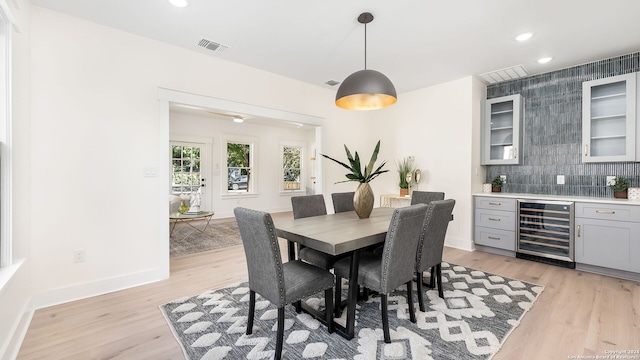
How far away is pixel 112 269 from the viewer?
2797mm

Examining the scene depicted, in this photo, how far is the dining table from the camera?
1.78 metres

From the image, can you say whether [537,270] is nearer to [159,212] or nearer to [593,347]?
[593,347]

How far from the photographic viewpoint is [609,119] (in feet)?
11.5

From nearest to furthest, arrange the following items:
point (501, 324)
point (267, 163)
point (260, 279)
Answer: point (260, 279)
point (501, 324)
point (267, 163)

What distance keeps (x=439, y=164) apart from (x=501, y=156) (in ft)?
2.90

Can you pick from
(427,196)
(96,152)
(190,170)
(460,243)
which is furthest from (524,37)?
(190,170)

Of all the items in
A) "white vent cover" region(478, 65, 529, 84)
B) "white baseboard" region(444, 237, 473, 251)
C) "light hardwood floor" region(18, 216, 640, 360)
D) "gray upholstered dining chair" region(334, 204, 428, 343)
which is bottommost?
"light hardwood floor" region(18, 216, 640, 360)

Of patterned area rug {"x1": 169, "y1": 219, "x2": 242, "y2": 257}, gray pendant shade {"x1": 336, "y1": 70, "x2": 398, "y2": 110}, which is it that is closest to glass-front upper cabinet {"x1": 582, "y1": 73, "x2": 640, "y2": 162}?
gray pendant shade {"x1": 336, "y1": 70, "x2": 398, "y2": 110}

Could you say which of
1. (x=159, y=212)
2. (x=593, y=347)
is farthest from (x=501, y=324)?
(x=159, y=212)

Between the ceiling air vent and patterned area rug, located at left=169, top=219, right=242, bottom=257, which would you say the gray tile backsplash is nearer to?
the ceiling air vent

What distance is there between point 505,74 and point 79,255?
220 inches

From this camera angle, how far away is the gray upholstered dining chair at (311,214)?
7.99ft

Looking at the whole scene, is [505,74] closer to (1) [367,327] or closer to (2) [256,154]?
(1) [367,327]

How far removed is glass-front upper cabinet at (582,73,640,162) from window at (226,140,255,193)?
673cm
